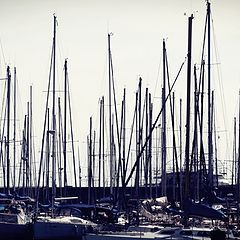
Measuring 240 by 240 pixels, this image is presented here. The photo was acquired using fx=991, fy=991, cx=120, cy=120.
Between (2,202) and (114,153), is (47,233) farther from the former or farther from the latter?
(114,153)

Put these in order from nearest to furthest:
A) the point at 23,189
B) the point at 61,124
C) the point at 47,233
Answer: the point at 47,233
the point at 61,124
the point at 23,189

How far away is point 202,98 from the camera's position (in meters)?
55.3

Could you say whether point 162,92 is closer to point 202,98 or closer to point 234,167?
point 202,98

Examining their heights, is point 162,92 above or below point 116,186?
above

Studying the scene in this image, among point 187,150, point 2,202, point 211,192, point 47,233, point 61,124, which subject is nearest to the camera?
point 187,150

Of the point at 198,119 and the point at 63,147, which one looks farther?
the point at 63,147

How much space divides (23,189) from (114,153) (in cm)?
712

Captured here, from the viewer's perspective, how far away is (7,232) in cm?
5297

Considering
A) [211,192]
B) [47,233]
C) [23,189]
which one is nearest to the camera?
[47,233]

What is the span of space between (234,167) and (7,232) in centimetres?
2358

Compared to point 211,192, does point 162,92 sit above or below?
above

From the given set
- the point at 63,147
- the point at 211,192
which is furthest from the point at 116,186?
the point at 211,192

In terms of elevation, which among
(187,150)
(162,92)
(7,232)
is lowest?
(7,232)

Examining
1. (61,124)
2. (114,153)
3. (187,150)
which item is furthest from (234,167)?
(187,150)
